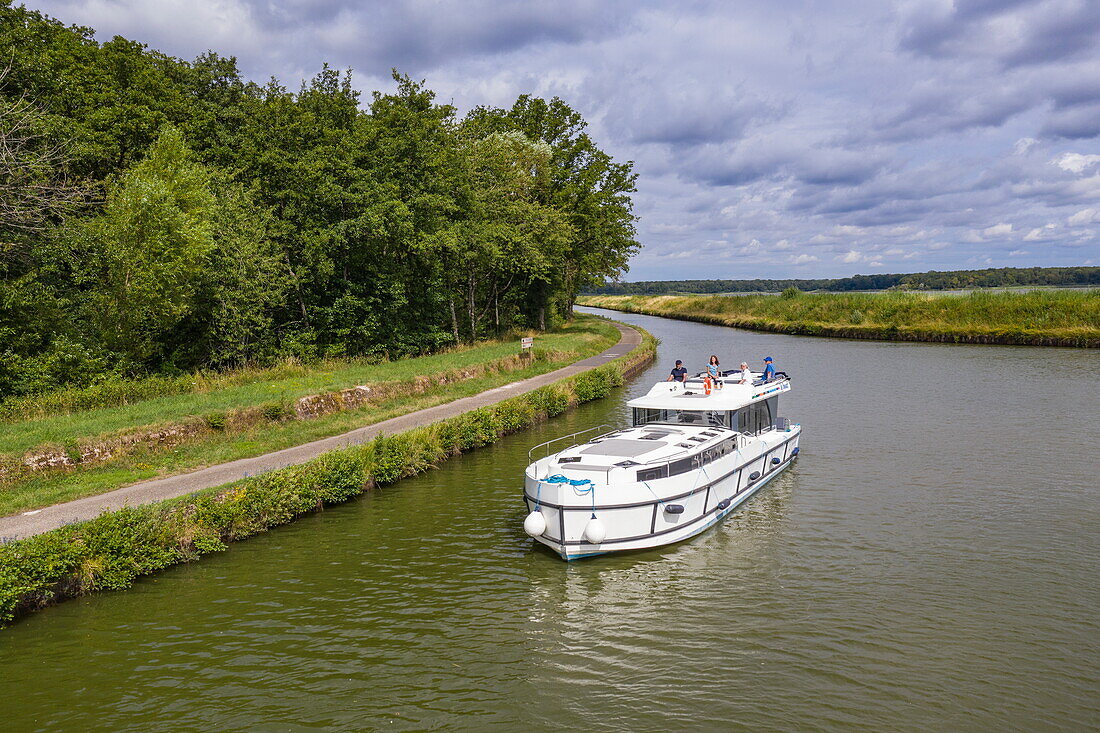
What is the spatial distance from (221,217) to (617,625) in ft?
93.7

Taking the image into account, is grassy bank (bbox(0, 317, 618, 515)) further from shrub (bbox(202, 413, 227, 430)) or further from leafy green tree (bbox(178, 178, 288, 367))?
leafy green tree (bbox(178, 178, 288, 367))

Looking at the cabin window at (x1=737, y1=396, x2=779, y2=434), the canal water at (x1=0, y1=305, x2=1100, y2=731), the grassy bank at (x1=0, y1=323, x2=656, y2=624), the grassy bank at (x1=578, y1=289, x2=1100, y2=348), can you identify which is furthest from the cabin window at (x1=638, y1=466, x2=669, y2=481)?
the grassy bank at (x1=578, y1=289, x2=1100, y2=348)

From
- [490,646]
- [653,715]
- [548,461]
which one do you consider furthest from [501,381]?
[653,715]

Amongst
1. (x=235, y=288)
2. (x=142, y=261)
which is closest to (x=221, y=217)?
(x=235, y=288)

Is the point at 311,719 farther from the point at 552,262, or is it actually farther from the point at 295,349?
the point at 552,262

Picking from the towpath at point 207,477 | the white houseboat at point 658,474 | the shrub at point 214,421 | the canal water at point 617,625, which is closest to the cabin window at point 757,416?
the white houseboat at point 658,474

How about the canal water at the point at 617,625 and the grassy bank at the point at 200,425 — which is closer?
the canal water at the point at 617,625

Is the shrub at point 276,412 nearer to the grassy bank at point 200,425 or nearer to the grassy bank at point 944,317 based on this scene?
the grassy bank at point 200,425

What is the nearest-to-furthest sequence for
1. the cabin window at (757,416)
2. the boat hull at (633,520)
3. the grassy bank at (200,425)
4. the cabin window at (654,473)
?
the boat hull at (633,520)
the cabin window at (654,473)
the grassy bank at (200,425)
the cabin window at (757,416)

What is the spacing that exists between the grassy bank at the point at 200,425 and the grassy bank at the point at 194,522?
334 centimetres

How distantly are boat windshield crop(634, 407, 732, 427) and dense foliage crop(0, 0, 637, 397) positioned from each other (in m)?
19.6

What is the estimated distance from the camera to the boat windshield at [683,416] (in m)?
18.3

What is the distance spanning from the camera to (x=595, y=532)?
1316 centimetres

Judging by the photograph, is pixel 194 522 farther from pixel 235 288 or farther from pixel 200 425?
pixel 235 288
